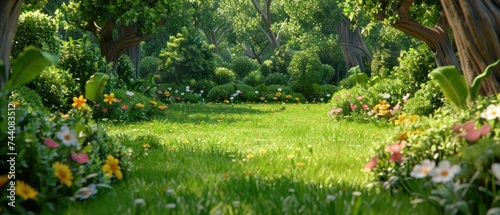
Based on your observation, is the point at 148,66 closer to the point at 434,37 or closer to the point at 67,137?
the point at 434,37

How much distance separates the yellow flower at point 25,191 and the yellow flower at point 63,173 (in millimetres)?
184

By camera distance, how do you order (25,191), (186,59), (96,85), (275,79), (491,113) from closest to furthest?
(25,191) < (491,113) < (96,85) < (186,59) < (275,79)

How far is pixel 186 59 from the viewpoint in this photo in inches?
945

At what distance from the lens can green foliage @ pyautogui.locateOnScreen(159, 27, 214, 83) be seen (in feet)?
78.4

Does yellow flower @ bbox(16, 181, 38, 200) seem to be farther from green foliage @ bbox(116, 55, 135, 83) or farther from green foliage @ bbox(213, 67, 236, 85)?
green foliage @ bbox(213, 67, 236, 85)

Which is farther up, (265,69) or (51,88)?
(265,69)

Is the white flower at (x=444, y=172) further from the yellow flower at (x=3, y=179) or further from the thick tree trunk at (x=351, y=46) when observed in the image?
the thick tree trunk at (x=351, y=46)

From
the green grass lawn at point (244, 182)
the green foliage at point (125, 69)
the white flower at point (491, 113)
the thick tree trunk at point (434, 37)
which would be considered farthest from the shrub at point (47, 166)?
the green foliage at point (125, 69)

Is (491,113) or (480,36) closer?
(491,113)

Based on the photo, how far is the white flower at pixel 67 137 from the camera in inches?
131

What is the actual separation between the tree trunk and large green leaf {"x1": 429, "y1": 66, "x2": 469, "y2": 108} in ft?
2.53

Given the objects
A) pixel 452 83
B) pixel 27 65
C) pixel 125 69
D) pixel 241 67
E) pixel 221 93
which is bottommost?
pixel 452 83

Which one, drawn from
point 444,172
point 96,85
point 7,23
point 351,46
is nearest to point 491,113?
point 444,172

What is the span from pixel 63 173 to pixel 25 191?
270 millimetres
